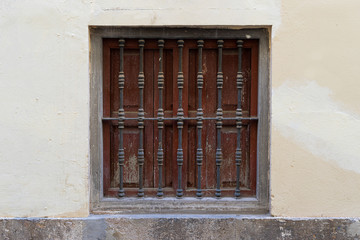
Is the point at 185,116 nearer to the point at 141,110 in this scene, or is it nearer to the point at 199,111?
the point at 199,111

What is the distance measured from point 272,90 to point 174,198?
4.46 feet

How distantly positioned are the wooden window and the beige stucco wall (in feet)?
0.78

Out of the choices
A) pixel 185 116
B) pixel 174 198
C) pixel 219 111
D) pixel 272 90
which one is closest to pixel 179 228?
pixel 174 198

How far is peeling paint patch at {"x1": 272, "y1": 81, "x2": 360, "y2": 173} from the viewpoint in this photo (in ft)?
9.59

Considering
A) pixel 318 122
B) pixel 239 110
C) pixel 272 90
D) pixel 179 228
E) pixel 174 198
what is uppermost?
pixel 272 90

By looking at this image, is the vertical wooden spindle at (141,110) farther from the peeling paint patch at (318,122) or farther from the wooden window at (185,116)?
the peeling paint patch at (318,122)

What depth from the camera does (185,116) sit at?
3.10 metres

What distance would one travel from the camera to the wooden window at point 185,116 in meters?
3.10

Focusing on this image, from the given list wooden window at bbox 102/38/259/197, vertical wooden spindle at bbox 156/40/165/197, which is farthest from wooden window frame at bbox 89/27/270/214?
vertical wooden spindle at bbox 156/40/165/197

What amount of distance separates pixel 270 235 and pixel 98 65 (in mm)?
2216

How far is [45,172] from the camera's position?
9.68ft

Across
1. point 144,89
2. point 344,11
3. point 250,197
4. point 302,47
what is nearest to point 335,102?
point 302,47

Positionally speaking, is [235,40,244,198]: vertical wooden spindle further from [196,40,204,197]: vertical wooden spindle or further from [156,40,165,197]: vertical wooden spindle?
[156,40,165,197]: vertical wooden spindle

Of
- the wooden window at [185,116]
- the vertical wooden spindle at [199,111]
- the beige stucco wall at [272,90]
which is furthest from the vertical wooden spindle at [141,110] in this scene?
the vertical wooden spindle at [199,111]
